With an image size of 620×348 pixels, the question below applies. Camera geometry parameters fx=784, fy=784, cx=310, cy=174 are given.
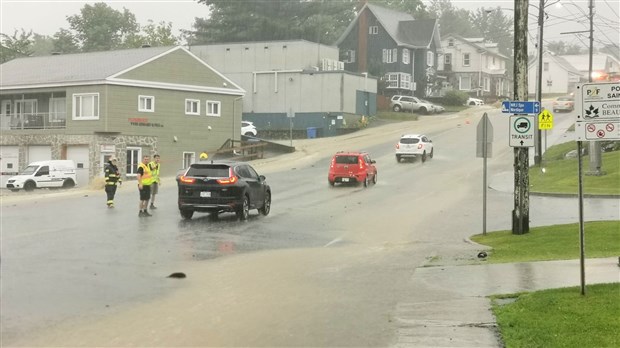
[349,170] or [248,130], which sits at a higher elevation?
[248,130]

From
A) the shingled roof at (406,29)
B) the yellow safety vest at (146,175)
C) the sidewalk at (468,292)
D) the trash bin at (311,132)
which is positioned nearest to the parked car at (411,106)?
the shingled roof at (406,29)

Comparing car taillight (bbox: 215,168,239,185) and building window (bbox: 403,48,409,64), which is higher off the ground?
building window (bbox: 403,48,409,64)

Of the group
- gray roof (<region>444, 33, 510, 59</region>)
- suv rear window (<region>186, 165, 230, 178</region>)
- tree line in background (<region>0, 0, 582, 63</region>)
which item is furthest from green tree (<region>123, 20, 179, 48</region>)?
suv rear window (<region>186, 165, 230, 178</region>)

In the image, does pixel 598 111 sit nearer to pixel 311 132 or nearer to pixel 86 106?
pixel 86 106

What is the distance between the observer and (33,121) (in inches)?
2080

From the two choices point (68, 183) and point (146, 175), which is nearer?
point (146, 175)

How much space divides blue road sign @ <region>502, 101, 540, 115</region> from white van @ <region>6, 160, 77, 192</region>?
30373 mm

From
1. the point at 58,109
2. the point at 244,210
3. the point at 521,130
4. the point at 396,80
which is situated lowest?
the point at 244,210

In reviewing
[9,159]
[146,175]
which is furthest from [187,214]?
[9,159]

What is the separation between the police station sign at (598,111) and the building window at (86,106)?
4167 centimetres

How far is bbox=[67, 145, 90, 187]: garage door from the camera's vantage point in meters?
48.4

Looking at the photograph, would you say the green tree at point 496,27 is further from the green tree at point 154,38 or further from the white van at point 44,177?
the white van at point 44,177

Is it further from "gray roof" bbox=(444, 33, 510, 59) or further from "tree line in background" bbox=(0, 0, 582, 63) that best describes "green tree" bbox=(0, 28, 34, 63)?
"gray roof" bbox=(444, 33, 510, 59)

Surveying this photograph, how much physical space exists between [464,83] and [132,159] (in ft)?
216
